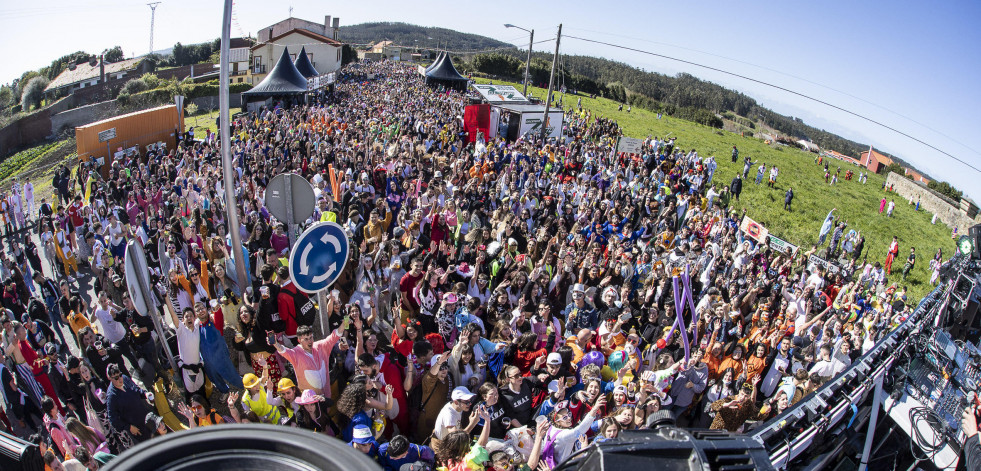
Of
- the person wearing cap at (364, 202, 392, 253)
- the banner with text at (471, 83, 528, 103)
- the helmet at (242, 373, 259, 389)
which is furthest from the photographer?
the banner with text at (471, 83, 528, 103)

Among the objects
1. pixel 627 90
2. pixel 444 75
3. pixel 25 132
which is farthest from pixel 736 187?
pixel 627 90

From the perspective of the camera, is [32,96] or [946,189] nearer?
[946,189]

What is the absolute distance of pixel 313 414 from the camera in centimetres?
396

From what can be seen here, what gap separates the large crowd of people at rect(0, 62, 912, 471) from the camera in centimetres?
409

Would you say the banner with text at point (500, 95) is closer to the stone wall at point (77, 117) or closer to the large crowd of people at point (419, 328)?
the large crowd of people at point (419, 328)

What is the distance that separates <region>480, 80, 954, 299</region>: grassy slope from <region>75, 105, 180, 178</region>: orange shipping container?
80.2 feet

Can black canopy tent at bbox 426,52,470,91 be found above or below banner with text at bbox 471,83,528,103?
above

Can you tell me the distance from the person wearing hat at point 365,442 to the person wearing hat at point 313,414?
454 mm

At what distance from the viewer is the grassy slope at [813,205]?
2020 cm

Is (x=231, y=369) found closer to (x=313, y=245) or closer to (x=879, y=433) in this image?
(x=313, y=245)

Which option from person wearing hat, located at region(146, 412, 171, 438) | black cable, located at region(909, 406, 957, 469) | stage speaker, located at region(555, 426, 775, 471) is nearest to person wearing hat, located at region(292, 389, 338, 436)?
person wearing hat, located at region(146, 412, 171, 438)

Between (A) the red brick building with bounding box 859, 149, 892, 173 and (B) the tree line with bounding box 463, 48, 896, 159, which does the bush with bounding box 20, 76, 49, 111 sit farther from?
(A) the red brick building with bounding box 859, 149, 892, 173

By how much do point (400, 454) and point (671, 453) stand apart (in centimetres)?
217

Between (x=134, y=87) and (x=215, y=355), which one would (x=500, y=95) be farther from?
(x=134, y=87)
